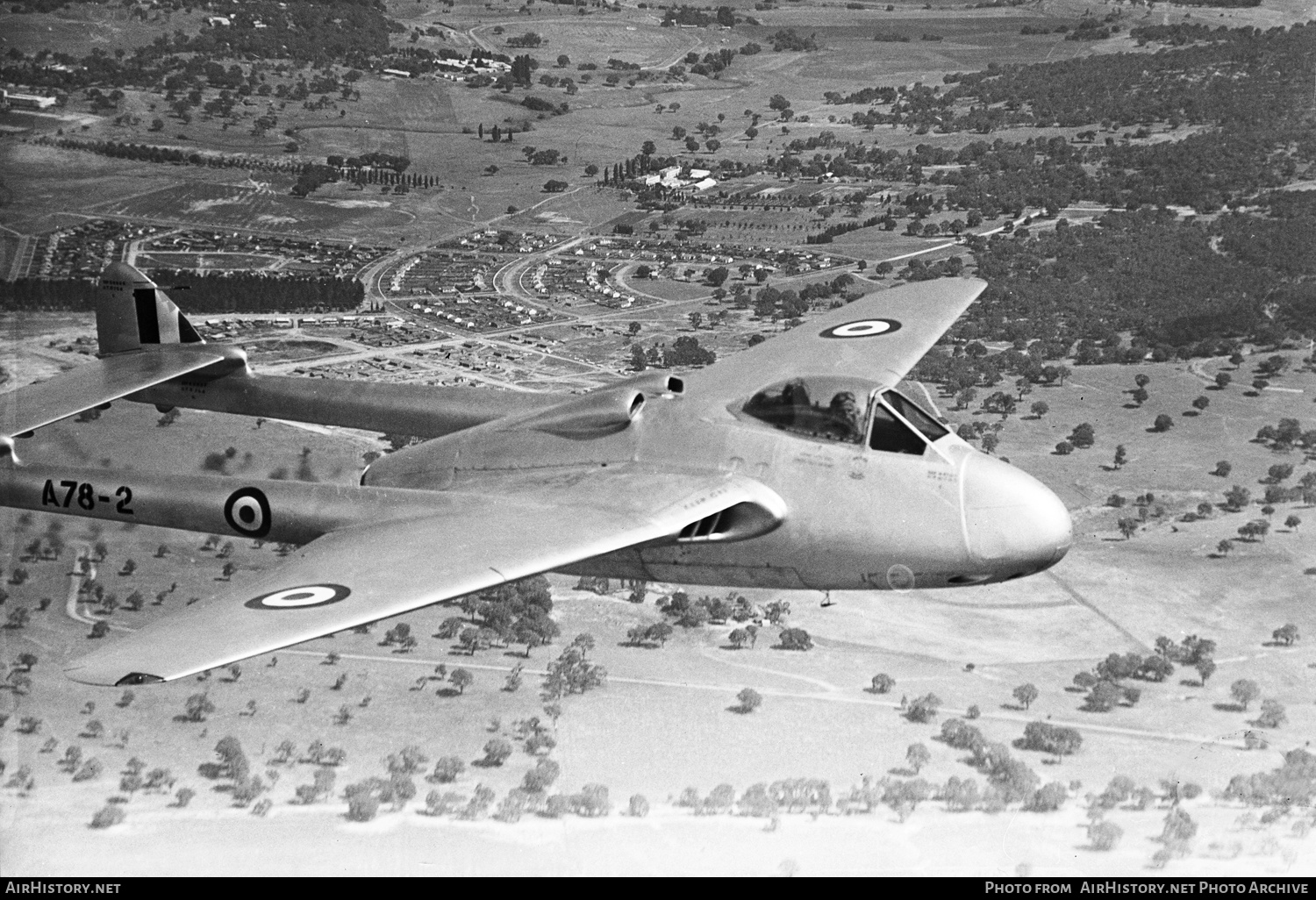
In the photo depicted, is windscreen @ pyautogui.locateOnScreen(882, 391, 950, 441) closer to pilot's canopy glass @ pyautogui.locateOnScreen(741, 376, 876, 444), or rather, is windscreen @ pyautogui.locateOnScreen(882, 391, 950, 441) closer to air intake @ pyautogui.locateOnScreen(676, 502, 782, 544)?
pilot's canopy glass @ pyautogui.locateOnScreen(741, 376, 876, 444)

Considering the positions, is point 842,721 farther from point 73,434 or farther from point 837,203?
point 837,203

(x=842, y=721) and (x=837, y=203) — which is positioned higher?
(x=837, y=203)

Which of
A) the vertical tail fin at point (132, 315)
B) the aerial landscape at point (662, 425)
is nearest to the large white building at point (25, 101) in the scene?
the aerial landscape at point (662, 425)

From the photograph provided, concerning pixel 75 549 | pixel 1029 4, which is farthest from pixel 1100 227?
pixel 75 549

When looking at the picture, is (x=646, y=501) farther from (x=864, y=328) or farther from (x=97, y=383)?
(x=97, y=383)

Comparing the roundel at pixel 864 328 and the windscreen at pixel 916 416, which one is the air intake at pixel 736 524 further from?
the roundel at pixel 864 328

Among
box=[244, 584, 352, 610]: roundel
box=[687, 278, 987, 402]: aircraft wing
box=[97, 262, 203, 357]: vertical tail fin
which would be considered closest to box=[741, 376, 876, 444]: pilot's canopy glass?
box=[687, 278, 987, 402]: aircraft wing
